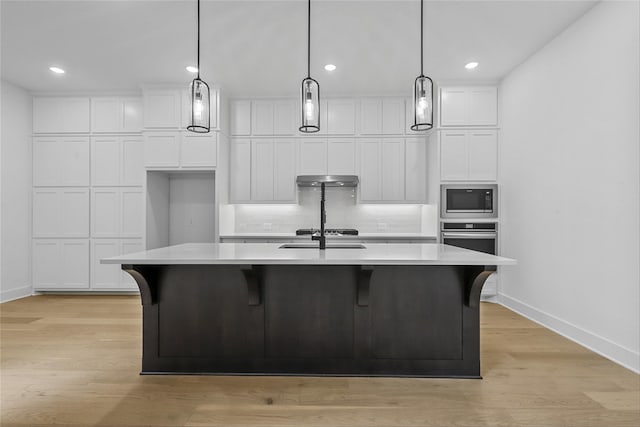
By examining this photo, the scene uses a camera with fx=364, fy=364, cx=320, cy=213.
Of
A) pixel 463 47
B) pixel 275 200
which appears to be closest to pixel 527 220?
pixel 463 47

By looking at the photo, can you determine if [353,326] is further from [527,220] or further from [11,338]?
[11,338]

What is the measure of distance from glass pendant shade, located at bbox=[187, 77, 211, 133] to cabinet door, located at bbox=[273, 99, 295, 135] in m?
2.75

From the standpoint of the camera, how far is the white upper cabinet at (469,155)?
4.83 metres

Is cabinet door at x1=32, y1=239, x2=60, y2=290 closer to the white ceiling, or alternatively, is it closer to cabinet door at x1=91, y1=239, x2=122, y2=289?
cabinet door at x1=91, y1=239, x2=122, y2=289

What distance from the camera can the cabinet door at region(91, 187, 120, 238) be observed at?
5227mm

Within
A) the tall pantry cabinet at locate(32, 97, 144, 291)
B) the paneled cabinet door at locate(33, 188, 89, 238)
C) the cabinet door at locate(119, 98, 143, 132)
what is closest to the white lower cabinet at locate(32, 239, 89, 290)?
the tall pantry cabinet at locate(32, 97, 144, 291)

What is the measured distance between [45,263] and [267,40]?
4.50 meters

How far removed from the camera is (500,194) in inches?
189

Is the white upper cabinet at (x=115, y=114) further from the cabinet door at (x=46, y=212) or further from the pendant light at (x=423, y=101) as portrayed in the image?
the pendant light at (x=423, y=101)

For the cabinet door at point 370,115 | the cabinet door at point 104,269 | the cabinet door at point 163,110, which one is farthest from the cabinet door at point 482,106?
the cabinet door at point 104,269

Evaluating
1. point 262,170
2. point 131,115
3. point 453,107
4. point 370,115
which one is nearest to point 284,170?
point 262,170

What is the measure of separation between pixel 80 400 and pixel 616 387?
11.5 feet

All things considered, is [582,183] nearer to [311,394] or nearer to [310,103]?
[310,103]

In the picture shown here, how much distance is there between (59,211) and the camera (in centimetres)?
525
